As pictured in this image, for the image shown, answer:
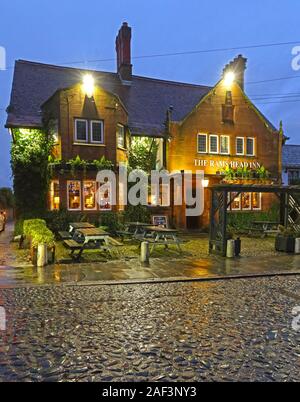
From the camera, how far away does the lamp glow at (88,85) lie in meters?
17.5

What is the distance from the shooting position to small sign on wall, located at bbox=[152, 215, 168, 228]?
2014cm

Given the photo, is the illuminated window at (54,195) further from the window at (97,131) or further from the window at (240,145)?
the window at (240,145)

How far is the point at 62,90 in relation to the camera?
1747cm

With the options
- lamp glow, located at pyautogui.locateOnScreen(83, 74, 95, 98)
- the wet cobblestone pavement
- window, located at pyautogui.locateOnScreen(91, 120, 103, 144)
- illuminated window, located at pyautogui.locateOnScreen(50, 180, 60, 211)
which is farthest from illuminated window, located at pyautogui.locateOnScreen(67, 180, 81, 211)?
the wet cobblestone pavement

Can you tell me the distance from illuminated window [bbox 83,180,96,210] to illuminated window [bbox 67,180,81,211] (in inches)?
13.1

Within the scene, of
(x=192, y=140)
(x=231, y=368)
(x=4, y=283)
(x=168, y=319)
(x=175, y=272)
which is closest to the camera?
(x=231, y=368)

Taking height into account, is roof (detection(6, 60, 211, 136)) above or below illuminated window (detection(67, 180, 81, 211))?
above

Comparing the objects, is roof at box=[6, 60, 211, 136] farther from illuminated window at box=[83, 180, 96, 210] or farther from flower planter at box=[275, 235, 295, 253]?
flower planter at box=[275, 235, 295, 253]

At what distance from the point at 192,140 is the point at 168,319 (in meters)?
16.9

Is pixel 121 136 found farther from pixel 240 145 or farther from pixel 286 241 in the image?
pixel 286 241

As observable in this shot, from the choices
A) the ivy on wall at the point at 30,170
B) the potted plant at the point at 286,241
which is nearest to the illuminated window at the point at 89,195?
the ivy on wall at the point at 30,170

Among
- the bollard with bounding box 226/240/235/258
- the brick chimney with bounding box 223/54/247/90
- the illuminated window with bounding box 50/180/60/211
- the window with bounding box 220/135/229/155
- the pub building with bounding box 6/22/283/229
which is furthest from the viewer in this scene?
the brick chimney with bounding box 223/54/247/90
